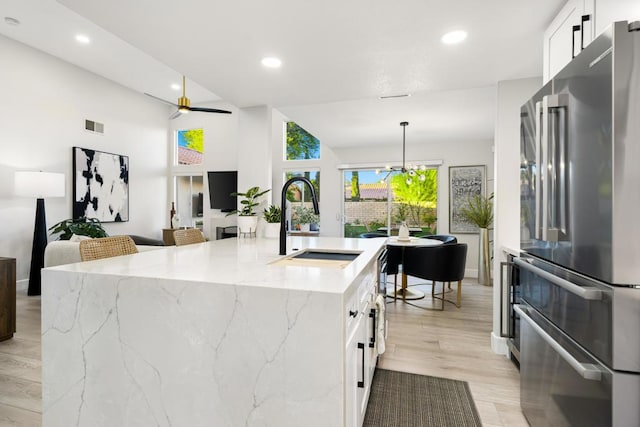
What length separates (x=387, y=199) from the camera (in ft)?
22.8

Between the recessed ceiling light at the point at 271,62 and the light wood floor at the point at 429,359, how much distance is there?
8.41 feet

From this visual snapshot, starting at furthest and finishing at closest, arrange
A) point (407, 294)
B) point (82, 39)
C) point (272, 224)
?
1. point (407, 294)
2. point (82, 39)
3. point (272, 224)

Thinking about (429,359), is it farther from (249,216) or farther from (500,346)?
(249,216)

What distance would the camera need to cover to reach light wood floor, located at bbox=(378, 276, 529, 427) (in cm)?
205

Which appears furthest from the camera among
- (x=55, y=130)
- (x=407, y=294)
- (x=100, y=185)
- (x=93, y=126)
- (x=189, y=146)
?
(x=189, y=146)

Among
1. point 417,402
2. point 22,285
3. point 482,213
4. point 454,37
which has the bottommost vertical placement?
point 417,402

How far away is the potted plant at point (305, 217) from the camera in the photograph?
7.33m

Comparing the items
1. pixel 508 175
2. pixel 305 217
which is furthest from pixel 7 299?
pixel 305 217

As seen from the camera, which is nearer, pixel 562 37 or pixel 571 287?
pixel 571 287

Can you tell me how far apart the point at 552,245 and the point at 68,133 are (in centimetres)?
657

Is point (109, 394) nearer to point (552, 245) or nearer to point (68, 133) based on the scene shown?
point (552, 245)

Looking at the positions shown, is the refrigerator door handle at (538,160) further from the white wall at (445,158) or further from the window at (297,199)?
the window at (297,199)

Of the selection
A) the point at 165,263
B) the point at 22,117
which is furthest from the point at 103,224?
the point at 165,263

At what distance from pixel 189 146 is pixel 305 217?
3.25 metres
